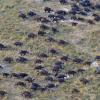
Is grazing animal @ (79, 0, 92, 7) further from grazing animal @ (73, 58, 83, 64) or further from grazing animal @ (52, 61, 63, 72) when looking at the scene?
grazing animal @ (52, 61, 63, 72)

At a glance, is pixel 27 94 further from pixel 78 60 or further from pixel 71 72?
pixel 78 60

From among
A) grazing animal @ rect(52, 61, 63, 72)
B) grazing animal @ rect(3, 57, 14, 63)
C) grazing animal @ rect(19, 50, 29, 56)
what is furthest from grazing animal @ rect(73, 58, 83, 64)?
grazing animal @ rect(3, 57, 14, 63)

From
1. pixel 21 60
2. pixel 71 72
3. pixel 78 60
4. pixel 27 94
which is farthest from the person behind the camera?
pixel 78 60

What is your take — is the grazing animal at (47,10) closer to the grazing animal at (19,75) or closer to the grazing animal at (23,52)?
the grazing animal at (23,52)

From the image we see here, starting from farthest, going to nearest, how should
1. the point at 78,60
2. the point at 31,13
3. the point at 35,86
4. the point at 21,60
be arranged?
the point at 31,13 < the point at 78,60 < the point at 21,60 < the point at 35,86

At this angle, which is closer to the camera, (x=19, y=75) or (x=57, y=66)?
(x=19, y=75)

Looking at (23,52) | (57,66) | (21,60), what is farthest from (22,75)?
(23,52)

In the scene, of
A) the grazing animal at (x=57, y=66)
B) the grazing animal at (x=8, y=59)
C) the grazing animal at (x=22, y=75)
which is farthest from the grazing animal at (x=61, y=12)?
the grazing animal at (x=22, y=75)

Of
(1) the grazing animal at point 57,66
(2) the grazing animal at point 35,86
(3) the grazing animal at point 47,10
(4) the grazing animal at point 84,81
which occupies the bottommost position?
(4) the grazing animal at point 84,81
